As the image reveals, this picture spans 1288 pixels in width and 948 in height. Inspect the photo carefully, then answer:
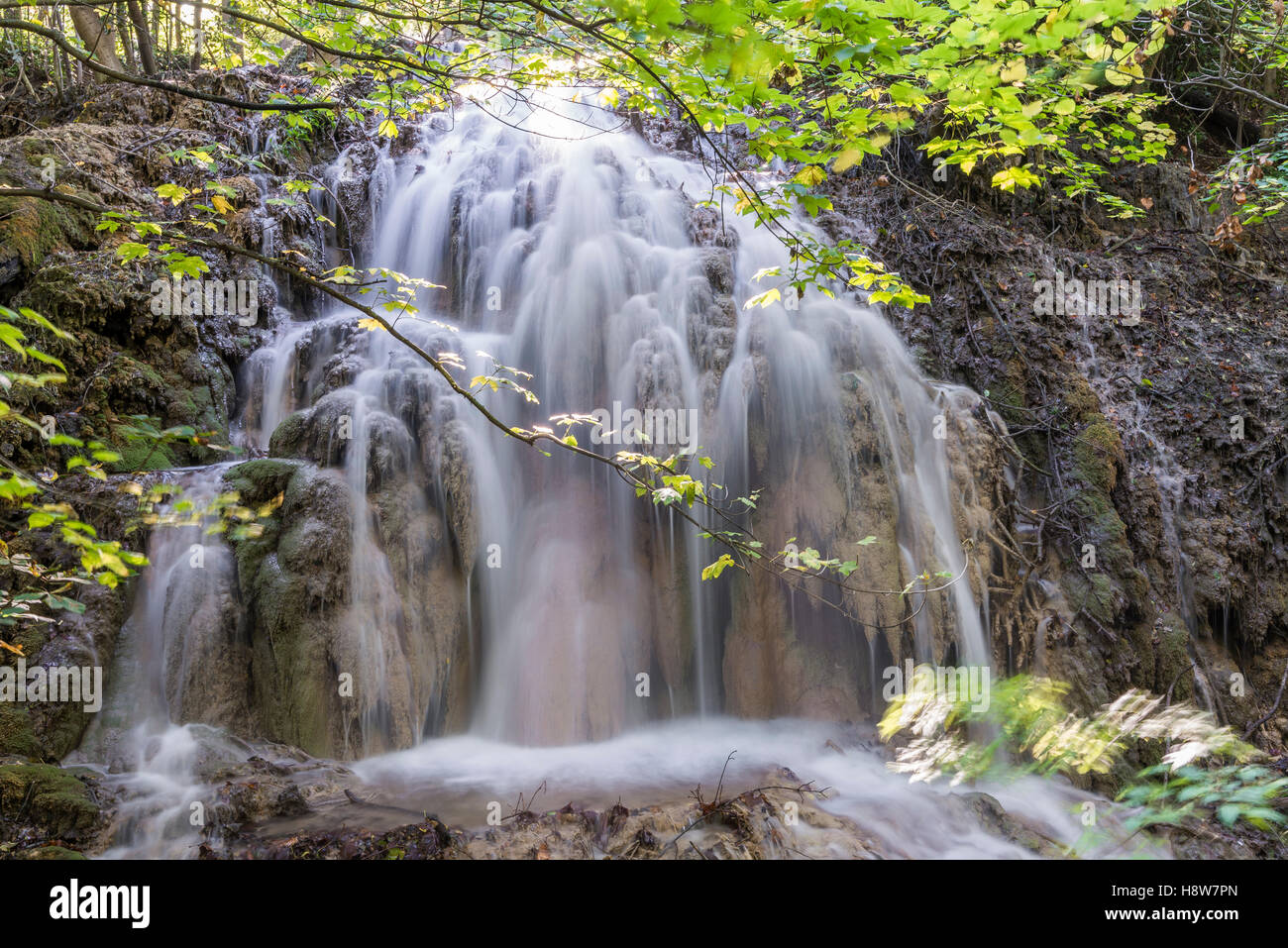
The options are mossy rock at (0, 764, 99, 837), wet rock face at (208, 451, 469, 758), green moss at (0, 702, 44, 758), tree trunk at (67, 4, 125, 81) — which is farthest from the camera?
tree trunk at (67, 4, 125, 81)

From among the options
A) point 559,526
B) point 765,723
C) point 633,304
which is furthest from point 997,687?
point 633,304

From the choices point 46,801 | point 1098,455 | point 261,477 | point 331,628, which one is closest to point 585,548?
point 331,628

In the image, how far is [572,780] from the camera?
533 cm

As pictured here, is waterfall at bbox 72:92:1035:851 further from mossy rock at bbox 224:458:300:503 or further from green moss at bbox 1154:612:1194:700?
green moss at bbox 1154:612:1194:700

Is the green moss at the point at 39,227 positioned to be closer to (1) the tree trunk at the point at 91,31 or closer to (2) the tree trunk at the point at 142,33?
(1) the tree trunk at the point at 91,31

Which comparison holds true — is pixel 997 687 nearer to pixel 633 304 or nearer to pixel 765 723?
pixel 765 723

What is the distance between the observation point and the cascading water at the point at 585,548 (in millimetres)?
5469

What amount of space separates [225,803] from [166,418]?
394 centimetres

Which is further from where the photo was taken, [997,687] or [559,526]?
[559,526]

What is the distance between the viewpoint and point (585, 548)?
270 inches

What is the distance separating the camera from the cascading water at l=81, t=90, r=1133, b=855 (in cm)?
547

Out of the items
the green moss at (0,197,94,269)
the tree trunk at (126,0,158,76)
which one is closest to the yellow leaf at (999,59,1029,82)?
the tree trunk at (126,0,158,76)

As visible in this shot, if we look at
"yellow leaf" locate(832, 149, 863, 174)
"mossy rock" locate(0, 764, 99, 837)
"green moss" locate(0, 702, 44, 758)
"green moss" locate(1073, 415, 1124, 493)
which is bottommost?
"mossy rock" locate(0, 764, 99, 837)
